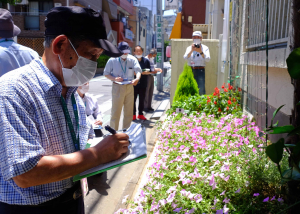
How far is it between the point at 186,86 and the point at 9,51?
14.1ft

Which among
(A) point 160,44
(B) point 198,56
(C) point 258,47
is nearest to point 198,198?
(C) point 258,47

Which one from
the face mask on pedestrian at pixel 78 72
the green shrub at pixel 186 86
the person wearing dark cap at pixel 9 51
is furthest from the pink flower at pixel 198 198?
the green shrub at pixel 186 86

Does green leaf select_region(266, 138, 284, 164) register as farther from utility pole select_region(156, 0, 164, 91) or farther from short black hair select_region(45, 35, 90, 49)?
utility pole select_region(156, 0, 164, 91)

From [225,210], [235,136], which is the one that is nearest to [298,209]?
[225,210]

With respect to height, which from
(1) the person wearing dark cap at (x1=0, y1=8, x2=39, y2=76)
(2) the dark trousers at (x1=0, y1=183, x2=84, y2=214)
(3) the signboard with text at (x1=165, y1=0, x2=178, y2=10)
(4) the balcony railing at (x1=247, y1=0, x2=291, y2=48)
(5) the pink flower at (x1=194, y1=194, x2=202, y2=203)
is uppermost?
(3) the signboard with text at (x1=165, y1=0, x2=178, y2=10)

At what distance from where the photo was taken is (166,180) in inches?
125

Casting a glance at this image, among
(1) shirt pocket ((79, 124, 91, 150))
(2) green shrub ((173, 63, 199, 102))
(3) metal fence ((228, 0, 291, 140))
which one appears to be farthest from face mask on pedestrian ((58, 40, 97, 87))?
(2) green shrub ((173, 63, 199, 102))

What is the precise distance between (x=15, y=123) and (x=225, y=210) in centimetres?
169

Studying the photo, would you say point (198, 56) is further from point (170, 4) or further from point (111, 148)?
point (170, 4)

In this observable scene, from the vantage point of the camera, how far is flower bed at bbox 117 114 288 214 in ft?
7.88

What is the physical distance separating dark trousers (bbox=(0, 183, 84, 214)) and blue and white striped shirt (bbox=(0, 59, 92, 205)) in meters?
0.05

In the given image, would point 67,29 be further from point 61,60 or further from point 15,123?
point 15,123

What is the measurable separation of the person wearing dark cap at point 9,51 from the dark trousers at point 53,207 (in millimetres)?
1932

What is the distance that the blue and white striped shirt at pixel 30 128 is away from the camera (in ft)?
3.66
